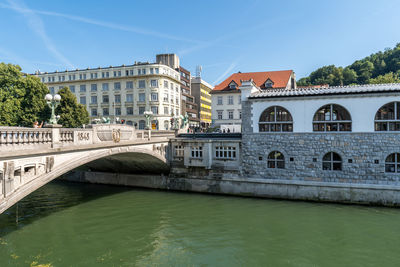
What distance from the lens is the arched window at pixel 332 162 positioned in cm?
2002

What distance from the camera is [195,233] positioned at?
47.4 feet

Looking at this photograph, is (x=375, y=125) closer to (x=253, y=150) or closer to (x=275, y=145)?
(x=275, y=145)

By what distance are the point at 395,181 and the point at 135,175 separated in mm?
21361

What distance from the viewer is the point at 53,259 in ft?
37.1

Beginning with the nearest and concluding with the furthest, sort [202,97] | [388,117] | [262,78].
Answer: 1. [388,117]
2. [262,78]
3. [202,97]

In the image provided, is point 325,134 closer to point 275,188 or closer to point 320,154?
point 320,154

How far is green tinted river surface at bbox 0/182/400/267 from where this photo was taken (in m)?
11.6

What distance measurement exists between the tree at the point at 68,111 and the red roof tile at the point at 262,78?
2268 cm

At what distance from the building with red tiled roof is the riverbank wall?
23.2 m

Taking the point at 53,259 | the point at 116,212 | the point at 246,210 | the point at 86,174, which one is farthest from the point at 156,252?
the point at 86,174

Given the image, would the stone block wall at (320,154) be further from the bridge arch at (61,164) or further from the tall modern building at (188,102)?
the tall modern building at (188,102)

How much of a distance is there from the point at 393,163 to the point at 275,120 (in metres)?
8.66

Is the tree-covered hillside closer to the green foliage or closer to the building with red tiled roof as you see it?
the building with red tiled roof

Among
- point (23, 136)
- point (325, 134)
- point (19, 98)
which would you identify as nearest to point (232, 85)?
point (325, 134)
